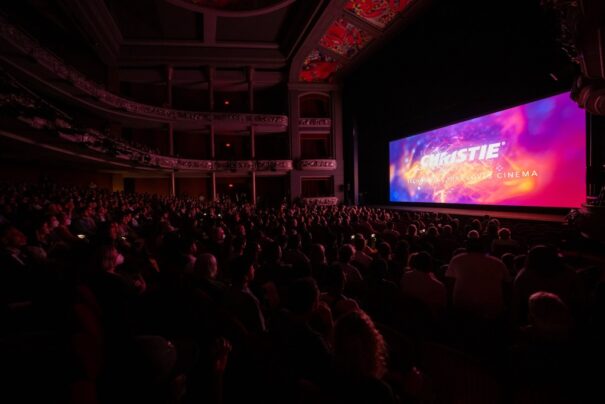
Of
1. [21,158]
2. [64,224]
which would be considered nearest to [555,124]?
[64,224]

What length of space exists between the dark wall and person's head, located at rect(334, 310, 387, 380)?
8636 mm

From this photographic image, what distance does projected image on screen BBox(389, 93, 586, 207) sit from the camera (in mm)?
9906

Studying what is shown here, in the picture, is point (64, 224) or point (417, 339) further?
point (64, 224)

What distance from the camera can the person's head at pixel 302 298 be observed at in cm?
223

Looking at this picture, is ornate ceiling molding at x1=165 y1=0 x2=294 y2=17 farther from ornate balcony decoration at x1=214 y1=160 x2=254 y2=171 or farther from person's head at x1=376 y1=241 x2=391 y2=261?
person's head at x1=376 y1=241 x2=391 y2=261

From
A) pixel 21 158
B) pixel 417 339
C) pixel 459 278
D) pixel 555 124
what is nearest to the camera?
pixel 417 339

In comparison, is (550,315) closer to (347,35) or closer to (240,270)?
(240,270)

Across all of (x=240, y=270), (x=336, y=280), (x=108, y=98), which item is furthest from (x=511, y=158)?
(x=108, y=98)

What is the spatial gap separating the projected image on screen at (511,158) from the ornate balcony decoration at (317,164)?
31.8 feet

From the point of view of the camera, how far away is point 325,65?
24.5m

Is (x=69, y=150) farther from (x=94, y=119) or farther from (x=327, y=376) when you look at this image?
(x=327, y=376)

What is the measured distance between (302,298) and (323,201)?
77.0 ft

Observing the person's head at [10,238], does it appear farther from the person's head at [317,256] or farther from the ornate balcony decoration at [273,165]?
the ornate balcony decoration at [273,165]

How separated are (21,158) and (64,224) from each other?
13.5 metres
